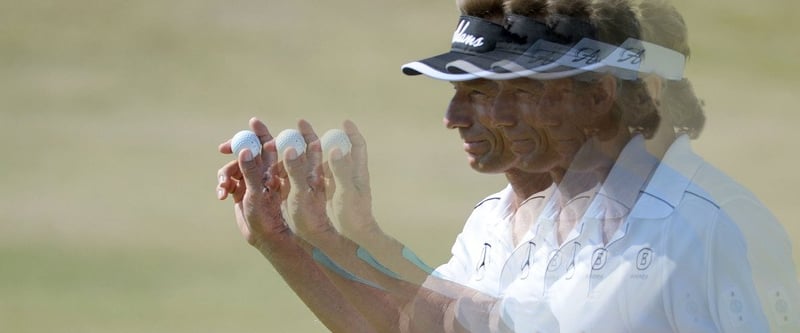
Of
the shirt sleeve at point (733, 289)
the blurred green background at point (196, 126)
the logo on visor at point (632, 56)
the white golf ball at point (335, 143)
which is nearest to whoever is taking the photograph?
the shirt sleeve at point (733, 289)

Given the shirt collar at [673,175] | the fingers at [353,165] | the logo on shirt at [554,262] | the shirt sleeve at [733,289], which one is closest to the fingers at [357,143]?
the fingers at [353,165]

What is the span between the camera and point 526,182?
2107 millimetres

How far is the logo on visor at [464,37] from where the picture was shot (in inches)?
78.6

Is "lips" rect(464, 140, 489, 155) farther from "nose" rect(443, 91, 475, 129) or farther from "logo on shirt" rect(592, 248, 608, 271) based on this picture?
"logo on shirt" rect(592, 248, 608, 271)

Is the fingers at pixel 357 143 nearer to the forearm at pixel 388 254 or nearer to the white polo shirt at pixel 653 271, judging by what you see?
the forearm at pixel 388 254

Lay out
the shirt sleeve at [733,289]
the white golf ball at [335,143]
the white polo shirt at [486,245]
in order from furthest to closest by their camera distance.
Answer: the white polo shirt at [486,245] < the white golf ball at [335,143] < the shirt sleeve at [733,289]

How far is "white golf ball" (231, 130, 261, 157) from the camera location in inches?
81.0

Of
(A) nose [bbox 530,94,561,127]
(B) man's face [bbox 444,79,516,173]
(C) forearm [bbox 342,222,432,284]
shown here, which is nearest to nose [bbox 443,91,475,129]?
(B) man's face [bbox 444,79,516,173]

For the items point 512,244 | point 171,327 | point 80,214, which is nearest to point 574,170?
point 512,244

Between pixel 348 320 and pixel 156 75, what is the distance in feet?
23.6

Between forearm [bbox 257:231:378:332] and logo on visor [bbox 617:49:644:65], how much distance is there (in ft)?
1.95

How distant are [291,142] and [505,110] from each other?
324 millimetres

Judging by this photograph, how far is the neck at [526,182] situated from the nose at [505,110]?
114 millimetres

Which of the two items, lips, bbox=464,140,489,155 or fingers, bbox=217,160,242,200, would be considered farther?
fingers, bbox=217,160,242,200
